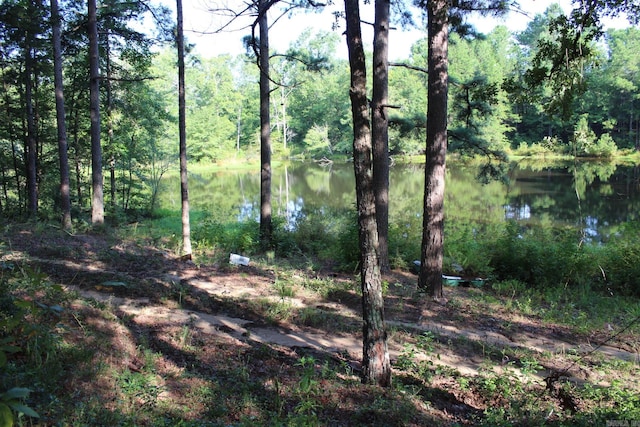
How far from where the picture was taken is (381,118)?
31.8 ft

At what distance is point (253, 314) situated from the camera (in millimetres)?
6660

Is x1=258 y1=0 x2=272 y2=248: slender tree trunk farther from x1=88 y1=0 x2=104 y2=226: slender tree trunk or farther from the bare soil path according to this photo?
x1=88 y1=0 x2=104 y2=226: slender tree trunk

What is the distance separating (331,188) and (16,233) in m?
24.6

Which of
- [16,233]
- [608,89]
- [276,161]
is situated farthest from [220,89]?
[16,233]

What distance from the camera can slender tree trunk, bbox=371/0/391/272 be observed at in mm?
9227

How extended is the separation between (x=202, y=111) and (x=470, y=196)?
Result: 4021cm

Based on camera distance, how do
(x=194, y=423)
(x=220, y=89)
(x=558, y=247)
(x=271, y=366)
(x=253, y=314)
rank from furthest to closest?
(x=220, y=89) → (x=558, y=247) → (x=253, y=314) → (x=271, y=366) → (x=194, y=423)

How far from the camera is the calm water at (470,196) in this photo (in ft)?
67.7

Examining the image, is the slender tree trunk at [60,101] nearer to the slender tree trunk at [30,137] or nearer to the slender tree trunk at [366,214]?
the slender tree trunk at [30,137]

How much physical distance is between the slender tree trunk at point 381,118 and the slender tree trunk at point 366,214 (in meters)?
4.77

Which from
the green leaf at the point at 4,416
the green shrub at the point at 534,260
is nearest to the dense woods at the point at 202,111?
the green shrub at the point at 534,260

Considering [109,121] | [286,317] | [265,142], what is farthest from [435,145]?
[109,121]

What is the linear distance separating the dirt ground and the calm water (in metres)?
6.95

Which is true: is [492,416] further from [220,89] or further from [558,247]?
[220,89]
